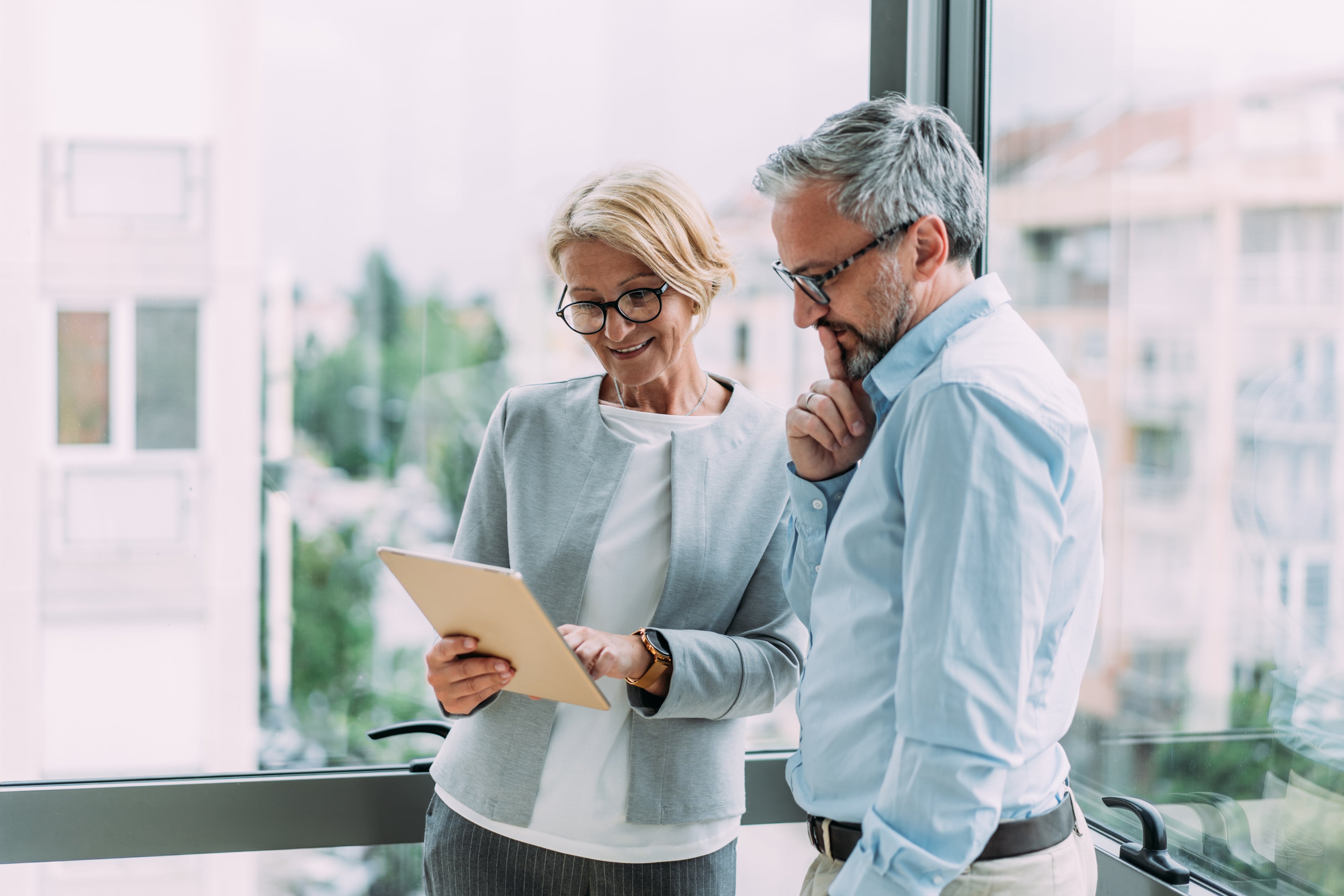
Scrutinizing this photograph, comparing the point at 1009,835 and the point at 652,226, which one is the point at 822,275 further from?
the point at 1009,835

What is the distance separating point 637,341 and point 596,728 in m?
0.55

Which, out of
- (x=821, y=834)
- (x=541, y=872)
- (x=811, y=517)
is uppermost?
(x=811, y=517)

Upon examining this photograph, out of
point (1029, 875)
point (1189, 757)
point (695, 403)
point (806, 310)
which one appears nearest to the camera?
point (1029, 875)

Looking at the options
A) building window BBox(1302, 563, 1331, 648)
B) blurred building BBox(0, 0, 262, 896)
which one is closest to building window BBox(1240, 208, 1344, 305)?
building window BBox(1302, 563, 1331, 648)

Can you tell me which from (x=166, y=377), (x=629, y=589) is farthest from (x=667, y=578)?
(x=166, y=377)

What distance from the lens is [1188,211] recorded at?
1.35 metres

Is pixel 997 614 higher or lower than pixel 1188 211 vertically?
lower

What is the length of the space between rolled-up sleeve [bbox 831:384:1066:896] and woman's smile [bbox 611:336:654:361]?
0.55 metres

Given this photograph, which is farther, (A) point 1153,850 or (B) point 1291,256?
(A) point 1153,850

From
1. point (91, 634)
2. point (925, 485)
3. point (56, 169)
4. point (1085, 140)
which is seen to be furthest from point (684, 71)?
point (91, 634)

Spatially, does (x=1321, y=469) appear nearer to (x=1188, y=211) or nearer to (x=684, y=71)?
(x=1188, y=211)

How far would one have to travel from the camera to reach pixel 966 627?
0.85m

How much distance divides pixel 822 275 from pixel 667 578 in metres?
0.51

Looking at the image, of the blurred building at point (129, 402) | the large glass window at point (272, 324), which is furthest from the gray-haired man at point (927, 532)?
the blurred building at point (129, 402)
